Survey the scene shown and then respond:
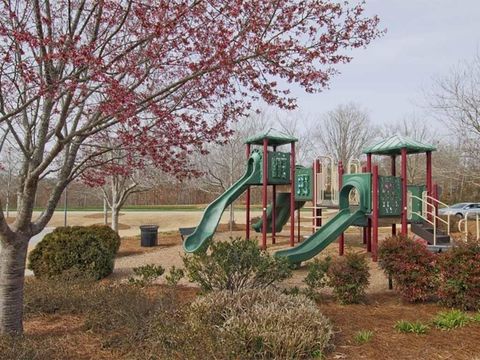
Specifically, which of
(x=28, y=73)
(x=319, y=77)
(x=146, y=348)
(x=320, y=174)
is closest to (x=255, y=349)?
(x=146, y=348)

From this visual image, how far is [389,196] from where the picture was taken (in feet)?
34.3

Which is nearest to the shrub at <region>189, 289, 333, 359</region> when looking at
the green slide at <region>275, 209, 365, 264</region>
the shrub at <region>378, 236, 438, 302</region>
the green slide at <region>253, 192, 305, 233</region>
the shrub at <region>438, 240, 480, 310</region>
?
the shrub at <region>378, 236, 438, 302</region>

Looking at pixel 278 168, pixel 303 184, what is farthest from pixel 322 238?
pixel 278 168

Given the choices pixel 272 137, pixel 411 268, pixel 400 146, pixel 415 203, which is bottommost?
pixel 411 268

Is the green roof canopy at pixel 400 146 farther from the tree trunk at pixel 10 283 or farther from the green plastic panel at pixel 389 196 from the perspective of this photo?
the tree trunk at pixel 10 283

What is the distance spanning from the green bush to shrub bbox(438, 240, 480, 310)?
19.7 feet

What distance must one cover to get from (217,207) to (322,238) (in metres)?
3.63

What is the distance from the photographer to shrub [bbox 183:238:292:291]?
203 inches

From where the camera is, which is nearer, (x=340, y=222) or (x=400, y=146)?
(x=340, y=222)

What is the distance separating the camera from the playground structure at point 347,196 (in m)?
9.96

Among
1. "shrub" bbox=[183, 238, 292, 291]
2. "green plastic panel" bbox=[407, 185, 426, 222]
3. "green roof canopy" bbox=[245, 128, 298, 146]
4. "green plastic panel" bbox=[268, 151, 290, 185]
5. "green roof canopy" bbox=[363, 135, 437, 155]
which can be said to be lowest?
"shrub" bbox=[183, 238, 292, 291]

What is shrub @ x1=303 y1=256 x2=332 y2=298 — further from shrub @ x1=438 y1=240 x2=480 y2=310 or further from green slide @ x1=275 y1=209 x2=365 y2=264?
green slide @ x1=275 y1=209 x2=365 y2=264

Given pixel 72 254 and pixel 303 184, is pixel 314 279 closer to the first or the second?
pixel 72 254

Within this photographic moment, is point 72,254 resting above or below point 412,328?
above
